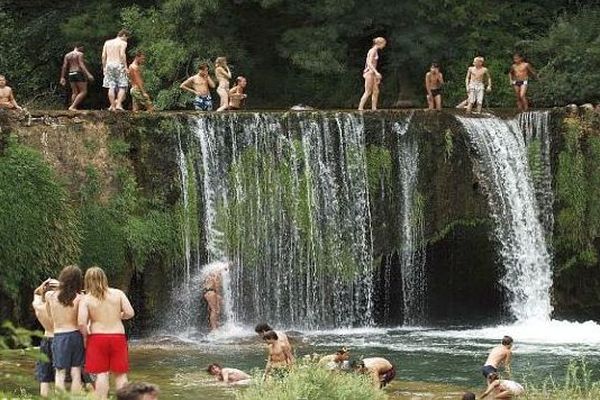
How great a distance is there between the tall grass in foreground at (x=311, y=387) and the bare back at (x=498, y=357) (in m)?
3.47

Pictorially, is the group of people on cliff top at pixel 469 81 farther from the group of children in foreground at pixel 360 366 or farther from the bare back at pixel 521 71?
the group of children in foreground at pixel 360 366

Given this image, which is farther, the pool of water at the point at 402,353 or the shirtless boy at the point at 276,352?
the pool of water at the point at 402,353

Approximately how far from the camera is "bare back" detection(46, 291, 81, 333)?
41.4ft

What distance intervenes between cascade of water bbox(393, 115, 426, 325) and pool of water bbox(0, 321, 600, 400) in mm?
1148

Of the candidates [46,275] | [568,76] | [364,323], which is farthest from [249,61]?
[46,275]

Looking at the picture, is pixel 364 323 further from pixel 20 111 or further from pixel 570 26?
pixel 570 26

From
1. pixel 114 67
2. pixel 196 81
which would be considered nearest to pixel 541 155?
pixel 196 81

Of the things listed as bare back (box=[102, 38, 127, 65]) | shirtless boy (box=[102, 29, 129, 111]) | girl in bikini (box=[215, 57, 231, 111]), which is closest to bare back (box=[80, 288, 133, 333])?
shirtless boy (box=[102, 29, 129, 111])

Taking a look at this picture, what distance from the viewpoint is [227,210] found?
2469 cm

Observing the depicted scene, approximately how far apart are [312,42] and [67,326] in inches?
790

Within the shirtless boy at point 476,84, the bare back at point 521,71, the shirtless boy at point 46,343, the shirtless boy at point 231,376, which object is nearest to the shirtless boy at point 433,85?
the shirtless boy at point 476,84

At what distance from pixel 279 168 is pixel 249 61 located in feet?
26.8

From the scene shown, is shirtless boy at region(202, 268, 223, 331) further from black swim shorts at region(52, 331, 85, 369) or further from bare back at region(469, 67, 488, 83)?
black swim shorts at region(52, 331, 85, 369)

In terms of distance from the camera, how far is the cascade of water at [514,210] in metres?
25.9
